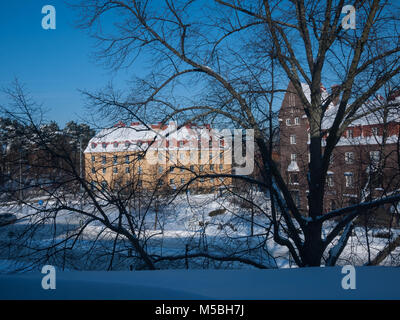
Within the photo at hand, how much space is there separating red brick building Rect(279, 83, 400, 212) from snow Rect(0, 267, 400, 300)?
3302 mm

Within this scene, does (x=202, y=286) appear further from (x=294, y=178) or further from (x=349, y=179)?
(x=349, y=179)

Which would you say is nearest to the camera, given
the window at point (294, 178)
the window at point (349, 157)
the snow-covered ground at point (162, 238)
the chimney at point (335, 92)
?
the snow-covered ground at point (162, 238)

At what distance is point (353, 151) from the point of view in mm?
6645

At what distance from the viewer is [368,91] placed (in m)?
4.09

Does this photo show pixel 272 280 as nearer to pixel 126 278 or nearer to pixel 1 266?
pixel 126 278

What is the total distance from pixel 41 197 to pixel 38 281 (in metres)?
2.93

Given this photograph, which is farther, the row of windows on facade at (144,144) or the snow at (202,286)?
the row of windows on facade at (144,144)

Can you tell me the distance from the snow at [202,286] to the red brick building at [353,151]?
3302 mm

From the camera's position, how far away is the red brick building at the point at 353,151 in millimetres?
4820

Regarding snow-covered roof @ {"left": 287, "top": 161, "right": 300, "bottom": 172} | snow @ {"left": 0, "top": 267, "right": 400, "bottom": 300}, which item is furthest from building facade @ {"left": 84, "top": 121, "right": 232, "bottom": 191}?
snow @ {"left": 0, "top": 267, "right": 400, "bottom": 300}

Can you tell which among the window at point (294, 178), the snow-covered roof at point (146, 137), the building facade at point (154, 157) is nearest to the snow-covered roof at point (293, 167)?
the window at point (294, 178)

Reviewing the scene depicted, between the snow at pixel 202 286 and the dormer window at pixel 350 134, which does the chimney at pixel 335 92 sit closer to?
the dormer window at pixel 350 134

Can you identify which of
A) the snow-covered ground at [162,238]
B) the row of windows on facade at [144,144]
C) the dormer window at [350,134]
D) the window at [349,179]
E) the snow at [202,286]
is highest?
the dormer window at [350,134]

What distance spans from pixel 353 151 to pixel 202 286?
250 inches
